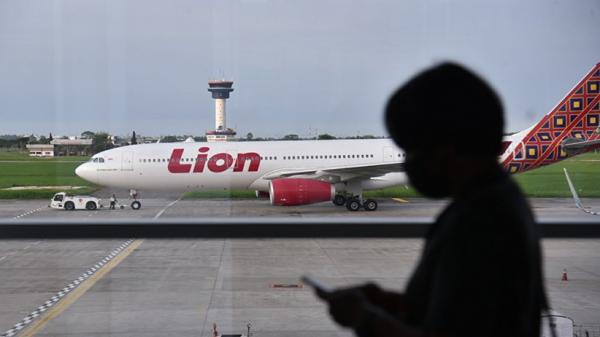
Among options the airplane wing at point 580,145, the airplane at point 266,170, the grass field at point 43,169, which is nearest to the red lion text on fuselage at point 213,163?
the airplane at point 266,170

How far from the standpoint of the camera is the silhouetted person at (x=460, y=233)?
0.70 meters

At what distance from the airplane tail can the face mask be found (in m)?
2.10

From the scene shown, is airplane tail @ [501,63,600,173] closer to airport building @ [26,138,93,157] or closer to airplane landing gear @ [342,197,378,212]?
airplane landing gear @ [342,197,378,212]

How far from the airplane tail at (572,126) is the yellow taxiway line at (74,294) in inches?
66.5

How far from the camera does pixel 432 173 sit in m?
0.78

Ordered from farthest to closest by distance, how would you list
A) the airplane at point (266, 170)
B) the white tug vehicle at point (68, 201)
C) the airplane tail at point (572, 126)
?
the airplane at point (266, 170) → the white tug vehicle at point (68, 201) → the airplane tail at point (572, 126)

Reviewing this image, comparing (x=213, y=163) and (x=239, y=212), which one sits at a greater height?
(x=213, y=163)

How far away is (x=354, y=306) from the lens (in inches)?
30.5

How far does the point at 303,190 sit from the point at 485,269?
10035 mm

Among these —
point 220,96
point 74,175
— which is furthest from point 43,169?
point 220,96

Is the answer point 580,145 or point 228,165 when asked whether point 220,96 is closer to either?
point 580,145

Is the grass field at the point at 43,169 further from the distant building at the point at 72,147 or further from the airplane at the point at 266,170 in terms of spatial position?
the airplane at the point at 266,170

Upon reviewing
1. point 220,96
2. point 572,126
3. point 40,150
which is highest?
point 220,96

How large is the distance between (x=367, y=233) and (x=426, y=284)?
1.02 meters
